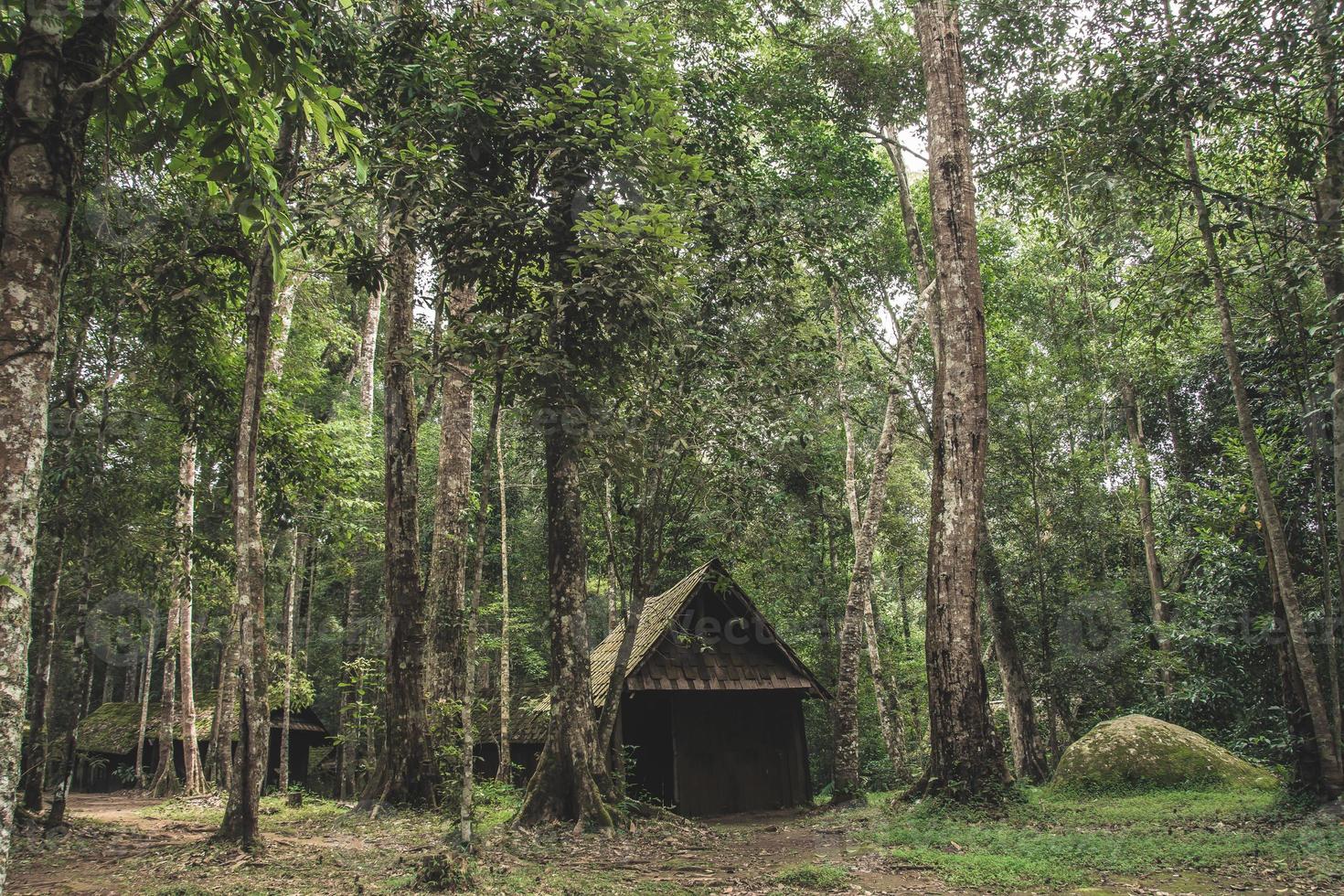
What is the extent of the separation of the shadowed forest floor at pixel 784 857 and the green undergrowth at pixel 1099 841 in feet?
0.07

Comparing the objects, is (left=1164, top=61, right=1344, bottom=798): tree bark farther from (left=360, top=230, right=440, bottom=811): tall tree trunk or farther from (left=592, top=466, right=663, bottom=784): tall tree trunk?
(left=360, top=230, right=440, bottom=811): tall tree trunk

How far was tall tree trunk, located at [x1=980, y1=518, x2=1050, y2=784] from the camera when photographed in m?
14.9

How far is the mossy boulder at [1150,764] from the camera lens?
1186cm

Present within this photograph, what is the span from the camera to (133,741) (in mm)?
24328

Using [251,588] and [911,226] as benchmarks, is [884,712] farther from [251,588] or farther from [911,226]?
[251,588]

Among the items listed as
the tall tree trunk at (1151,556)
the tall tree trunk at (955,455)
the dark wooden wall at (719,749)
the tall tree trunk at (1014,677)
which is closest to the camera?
the tall tree trunk at (955,455)

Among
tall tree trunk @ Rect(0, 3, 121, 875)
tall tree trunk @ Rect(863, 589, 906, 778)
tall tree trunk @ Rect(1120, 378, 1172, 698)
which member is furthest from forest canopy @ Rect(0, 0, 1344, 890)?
tall tree trunk @ Rect(863, 589, 906, 778)

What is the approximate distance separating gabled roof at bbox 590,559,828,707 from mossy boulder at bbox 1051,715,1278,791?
4325 mm

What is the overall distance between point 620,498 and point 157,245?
23.4ft

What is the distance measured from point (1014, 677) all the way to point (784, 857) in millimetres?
8778

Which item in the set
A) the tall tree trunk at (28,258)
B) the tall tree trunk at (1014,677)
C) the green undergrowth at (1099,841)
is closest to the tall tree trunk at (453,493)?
the green undergrowth at (1099,841)

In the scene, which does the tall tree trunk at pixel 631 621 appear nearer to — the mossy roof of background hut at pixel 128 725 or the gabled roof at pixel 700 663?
the gabled roof at pixel 700 663

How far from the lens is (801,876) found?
6449 mm

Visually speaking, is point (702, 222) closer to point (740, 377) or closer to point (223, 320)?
point (740, 377)
